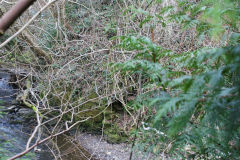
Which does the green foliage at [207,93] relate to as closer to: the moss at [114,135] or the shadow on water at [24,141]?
the shadow on water at [24,141]

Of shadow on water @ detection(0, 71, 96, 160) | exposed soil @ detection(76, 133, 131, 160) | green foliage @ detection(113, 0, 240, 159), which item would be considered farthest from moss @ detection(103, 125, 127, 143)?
green foliage @ detection(113, 0, 240, 159)

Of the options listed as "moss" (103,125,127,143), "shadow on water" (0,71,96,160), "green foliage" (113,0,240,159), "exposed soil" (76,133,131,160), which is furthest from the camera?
"moss" (103,125,127,143)

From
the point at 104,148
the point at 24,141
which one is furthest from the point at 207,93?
the point at 24,141

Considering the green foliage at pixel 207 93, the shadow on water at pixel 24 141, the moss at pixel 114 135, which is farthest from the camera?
the moss at pixel 114 135

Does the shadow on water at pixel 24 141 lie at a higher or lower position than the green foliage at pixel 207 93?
lower

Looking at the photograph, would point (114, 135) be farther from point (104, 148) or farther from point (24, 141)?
point (24, 141)

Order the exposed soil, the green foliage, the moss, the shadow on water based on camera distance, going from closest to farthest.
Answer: the green foliage, the shadow on water, the exposed soil, the moss

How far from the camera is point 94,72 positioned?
4.97m

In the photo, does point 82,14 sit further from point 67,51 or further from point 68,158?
point 68,158

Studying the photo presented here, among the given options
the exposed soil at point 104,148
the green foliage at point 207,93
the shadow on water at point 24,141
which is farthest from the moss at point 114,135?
the green foliage at point 207,93

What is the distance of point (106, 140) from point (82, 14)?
4223 millimetres

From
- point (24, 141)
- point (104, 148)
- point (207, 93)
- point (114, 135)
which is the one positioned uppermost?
point (207, 93)

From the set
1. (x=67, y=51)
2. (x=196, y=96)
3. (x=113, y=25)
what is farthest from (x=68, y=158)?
(x=196, y=96)

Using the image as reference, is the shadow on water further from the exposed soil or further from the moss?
the moss
